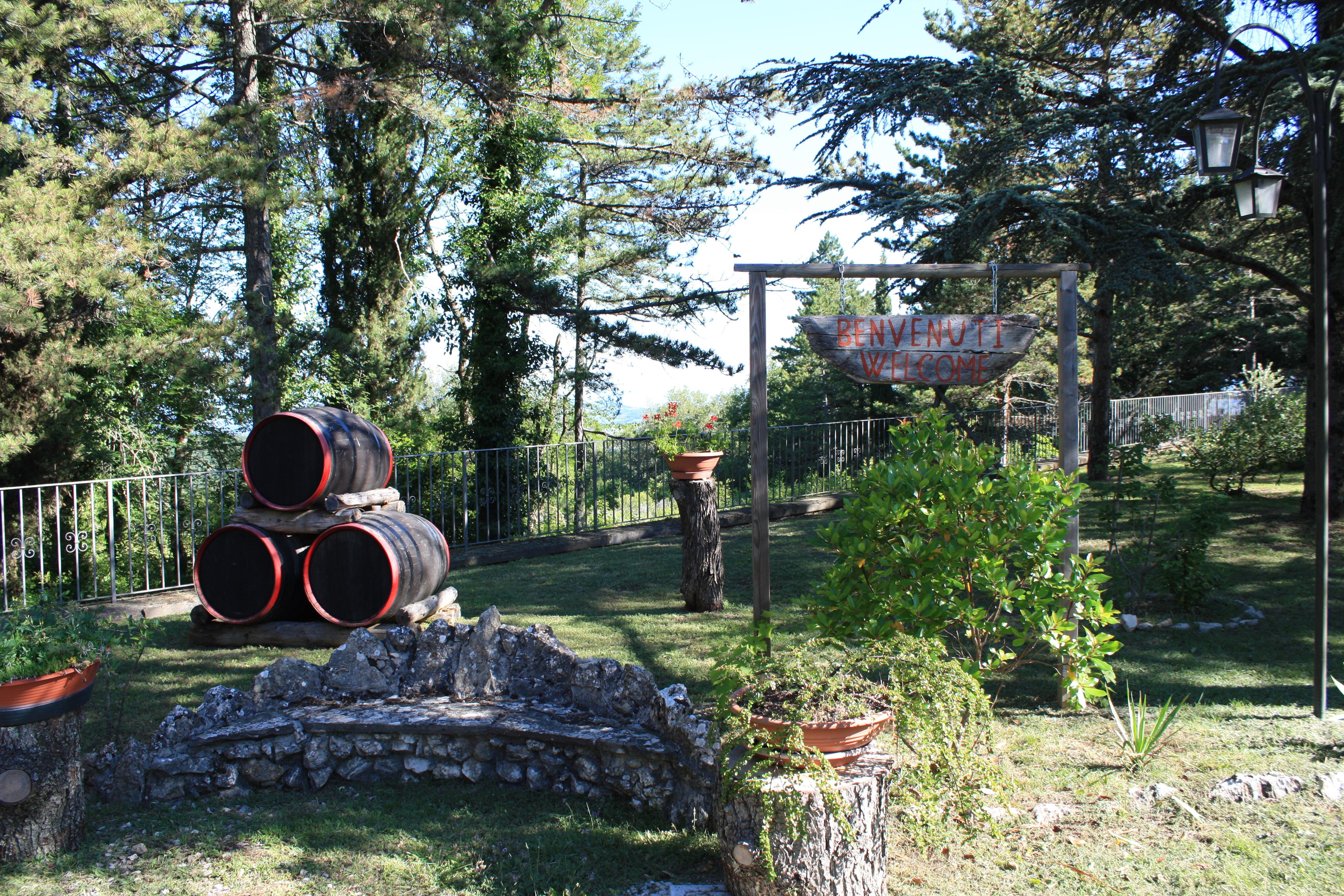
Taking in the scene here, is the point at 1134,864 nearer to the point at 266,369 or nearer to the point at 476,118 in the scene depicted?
the point at 266,369

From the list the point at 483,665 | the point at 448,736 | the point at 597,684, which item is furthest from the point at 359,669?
the point at 597,684

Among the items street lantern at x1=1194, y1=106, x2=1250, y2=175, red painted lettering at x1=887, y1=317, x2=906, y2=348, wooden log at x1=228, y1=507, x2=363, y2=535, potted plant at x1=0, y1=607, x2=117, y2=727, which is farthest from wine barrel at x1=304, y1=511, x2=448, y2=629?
street lantern at x1=1194, y1=106, x2=1250, y2=175

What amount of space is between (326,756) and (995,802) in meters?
3.14

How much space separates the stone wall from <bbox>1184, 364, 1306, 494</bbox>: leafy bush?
11.6 meters

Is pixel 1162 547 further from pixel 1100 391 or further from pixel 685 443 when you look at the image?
pixel 1100 391

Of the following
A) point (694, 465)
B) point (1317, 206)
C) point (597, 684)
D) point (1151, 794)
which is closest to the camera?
point (1151, 794)

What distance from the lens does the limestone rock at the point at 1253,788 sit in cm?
370

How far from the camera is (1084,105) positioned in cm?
995

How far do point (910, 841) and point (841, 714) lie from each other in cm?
97

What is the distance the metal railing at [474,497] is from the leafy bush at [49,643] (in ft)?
15.3

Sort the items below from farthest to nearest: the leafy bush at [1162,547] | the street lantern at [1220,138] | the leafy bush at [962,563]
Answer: the leafy bush at [1162,547], the street lantern at [1220,138], the leafy bush at [962,563]

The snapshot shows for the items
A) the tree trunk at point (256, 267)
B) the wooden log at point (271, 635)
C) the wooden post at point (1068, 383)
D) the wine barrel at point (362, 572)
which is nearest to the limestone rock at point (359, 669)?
the wine barrel at point (362, 572)

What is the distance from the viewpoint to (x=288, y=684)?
448cm

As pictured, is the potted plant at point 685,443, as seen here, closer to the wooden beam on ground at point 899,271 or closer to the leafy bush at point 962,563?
the wooden beam on ground at point 899,271
